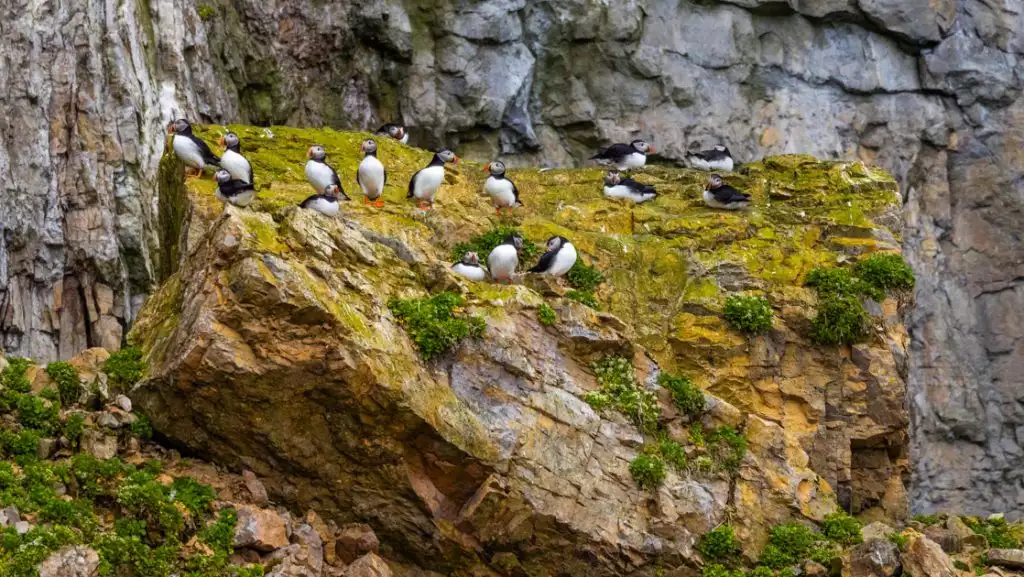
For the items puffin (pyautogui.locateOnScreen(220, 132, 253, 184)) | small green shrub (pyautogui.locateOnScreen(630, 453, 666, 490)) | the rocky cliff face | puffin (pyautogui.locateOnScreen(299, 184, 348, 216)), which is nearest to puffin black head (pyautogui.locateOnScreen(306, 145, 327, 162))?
puffin (pyautogui.locateOnScreen(220, 132, 253, 184))

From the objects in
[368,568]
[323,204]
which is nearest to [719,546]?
[368,568]

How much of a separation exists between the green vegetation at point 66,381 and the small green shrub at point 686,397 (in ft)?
21.3

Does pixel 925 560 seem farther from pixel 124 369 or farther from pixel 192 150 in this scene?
pixel 192 150

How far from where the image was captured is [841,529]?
1380 centimetres

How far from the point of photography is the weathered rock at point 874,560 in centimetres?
1253

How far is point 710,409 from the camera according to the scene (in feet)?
46.8

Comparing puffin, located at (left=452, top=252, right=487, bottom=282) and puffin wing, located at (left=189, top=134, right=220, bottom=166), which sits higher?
puffin wing, located at (left=189, top=134, right=220, bottom=166)

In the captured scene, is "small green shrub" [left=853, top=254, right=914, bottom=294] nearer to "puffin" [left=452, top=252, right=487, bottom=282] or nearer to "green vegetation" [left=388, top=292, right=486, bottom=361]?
"puffin" [left=452, top=252, right=487, bottom=282]

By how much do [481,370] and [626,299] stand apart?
3.91 meters

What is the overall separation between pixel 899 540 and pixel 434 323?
221 inches

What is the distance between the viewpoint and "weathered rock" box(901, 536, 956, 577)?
12336 mm

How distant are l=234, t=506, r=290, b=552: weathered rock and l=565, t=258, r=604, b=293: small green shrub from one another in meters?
5.78

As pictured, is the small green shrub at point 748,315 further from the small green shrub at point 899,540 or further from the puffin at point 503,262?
the small green shrub at point 899,540

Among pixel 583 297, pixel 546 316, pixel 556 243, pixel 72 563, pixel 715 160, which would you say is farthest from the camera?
pixel 715 160
